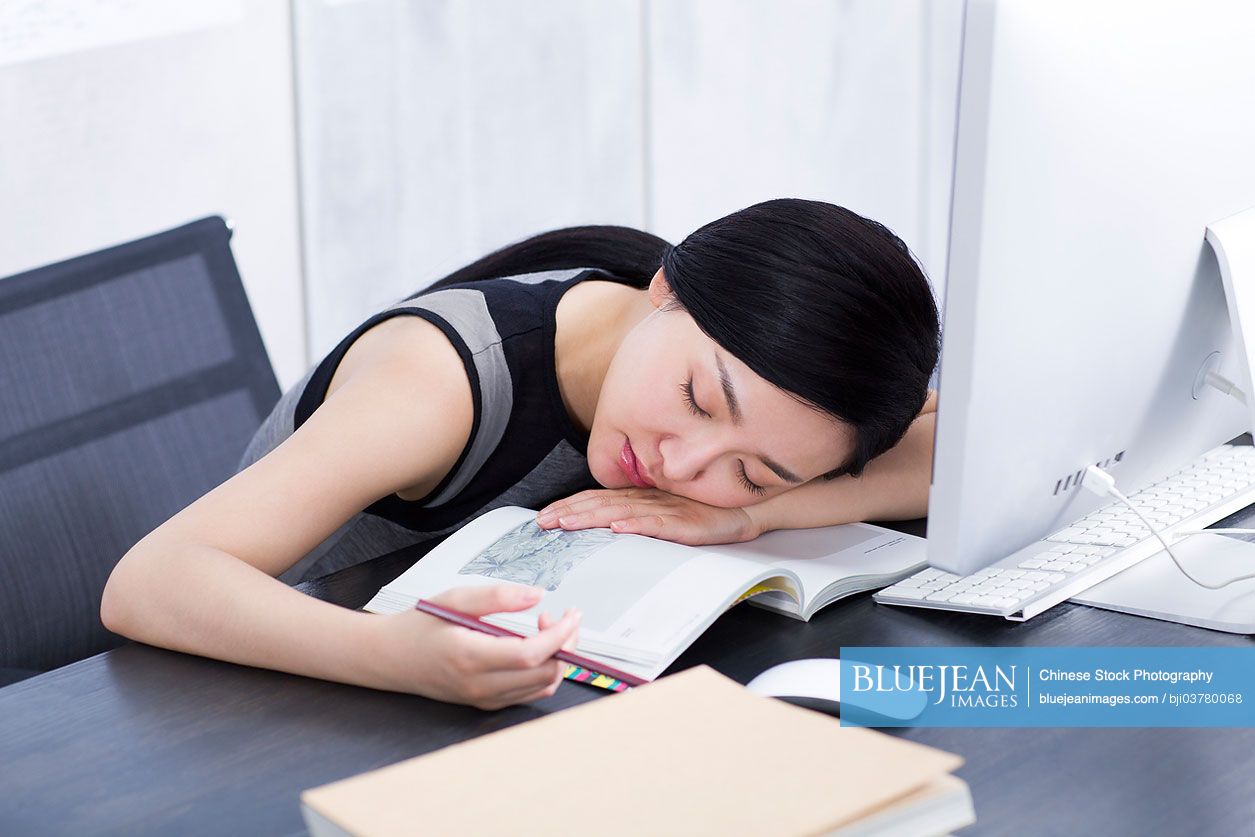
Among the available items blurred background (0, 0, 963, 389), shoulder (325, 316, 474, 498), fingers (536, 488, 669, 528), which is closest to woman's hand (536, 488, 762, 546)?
fingers (536, 488, 669, 528)

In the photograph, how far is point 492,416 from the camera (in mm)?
1251

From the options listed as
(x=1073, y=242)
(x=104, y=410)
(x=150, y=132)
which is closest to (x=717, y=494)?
(x=1073, y=242)

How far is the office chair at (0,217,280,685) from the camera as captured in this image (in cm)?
140

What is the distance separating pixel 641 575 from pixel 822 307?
Answer: 27 centimetres

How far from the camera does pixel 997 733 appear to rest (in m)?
0.82

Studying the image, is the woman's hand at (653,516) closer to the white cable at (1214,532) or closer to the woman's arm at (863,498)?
the woman's arm at (863,498)

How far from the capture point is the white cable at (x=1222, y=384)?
1.05 m

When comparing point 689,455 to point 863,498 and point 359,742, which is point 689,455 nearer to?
point 863,498

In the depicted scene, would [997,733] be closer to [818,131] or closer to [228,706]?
[228,706]

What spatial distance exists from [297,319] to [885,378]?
2136 millimetres

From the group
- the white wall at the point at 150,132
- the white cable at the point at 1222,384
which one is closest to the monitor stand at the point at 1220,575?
the white cable at the point at 1222,384

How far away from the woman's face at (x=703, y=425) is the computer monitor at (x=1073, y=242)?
0.74ft

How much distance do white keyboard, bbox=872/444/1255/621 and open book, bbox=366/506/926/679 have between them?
0.06 m

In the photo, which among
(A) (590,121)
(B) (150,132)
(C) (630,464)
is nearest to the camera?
(C) (630,464)
